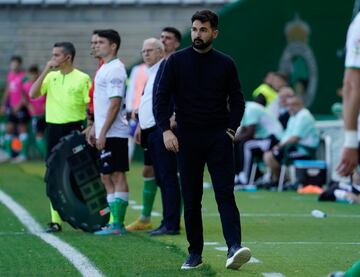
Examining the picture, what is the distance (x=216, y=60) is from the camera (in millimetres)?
9992

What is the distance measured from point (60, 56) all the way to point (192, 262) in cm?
441

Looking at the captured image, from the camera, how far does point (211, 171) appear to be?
9906 mm

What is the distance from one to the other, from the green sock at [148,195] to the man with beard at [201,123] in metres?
3.73

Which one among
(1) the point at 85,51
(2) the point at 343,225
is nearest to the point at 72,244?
(2) the point at 343,225

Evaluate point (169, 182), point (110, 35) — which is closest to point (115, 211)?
point (169, 182)

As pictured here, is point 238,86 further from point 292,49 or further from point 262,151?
point 292,49

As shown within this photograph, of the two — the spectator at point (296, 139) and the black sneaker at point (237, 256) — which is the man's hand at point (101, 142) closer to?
the black sneaker at point (237, 256)

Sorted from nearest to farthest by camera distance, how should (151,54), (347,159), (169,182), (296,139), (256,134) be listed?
1. (347,159)
2. (169,182)
3. (151,54)
4. (296,139)
5. (256,134)

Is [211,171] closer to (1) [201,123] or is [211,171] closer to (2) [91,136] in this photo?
(1) [201,123]

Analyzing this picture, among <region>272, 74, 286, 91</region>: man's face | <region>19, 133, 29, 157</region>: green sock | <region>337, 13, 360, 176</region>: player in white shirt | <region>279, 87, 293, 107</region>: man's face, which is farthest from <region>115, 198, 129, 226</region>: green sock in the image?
<region>19, 133, 29, 157</region>: green sock

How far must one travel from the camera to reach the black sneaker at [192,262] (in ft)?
32.3

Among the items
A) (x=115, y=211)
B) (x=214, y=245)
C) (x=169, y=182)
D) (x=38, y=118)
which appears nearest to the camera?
(x=214, y=245)

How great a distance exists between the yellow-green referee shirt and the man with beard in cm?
375

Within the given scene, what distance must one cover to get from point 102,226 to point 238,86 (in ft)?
11.9
